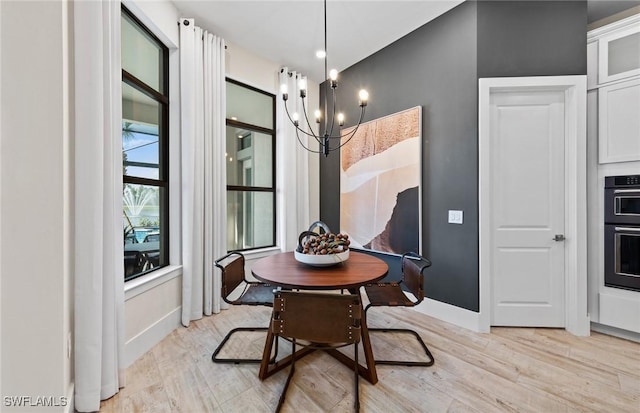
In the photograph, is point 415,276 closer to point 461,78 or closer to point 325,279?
point 325,279

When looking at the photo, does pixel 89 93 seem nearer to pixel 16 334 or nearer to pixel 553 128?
pixel 16 334

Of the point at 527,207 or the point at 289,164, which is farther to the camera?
the point at 289,164

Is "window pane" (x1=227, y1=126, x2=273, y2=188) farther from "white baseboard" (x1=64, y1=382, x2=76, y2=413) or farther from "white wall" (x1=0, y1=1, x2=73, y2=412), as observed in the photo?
"white baseboard" (x1=64, y1=382, x2=76, y2=413)

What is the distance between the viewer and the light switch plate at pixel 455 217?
2582mm

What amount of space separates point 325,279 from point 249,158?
92.8 inches

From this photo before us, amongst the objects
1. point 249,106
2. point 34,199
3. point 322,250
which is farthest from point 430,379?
point 249,106

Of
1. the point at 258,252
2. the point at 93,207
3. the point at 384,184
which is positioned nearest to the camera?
the point at 93,207

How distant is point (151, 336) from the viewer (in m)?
2.20

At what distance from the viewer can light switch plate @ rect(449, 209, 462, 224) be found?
102 inches

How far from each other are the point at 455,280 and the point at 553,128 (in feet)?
5.60

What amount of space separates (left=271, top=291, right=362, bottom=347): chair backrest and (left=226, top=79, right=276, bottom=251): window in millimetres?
2103

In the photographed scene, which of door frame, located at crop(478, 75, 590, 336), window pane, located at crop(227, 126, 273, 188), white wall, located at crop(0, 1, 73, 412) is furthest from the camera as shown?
window pane, located at crop(227, 126, 273, 188)

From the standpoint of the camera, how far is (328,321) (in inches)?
55.0

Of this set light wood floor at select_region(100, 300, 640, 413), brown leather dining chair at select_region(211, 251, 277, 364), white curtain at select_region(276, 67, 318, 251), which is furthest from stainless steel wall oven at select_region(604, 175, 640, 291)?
white curtain at select_region(276, 67, 318, 251)
